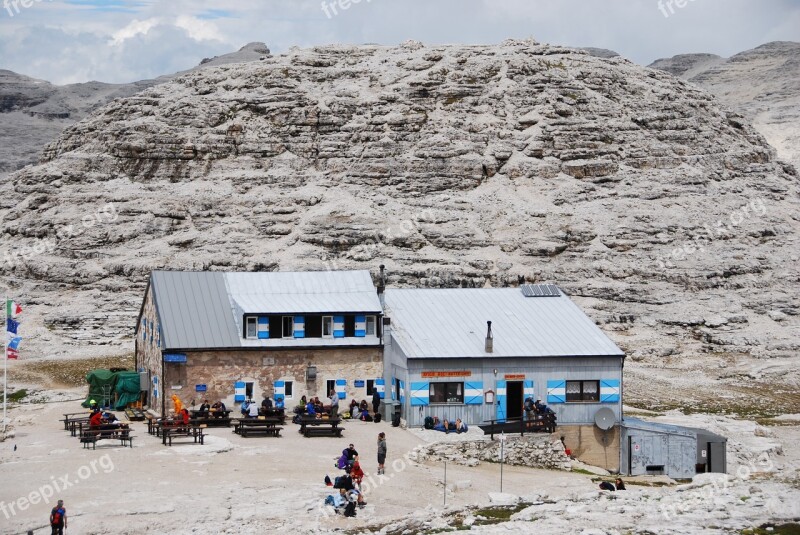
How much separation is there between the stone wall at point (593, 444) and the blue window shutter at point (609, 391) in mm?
1434

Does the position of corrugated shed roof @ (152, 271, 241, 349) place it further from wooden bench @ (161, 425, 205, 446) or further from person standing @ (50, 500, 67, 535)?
person standing @ (50, 500, 67, 535)

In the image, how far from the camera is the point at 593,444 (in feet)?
178

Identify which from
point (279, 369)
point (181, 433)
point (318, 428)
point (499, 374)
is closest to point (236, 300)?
point (279, 369)

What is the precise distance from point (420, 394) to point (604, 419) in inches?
326

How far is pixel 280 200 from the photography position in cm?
12256

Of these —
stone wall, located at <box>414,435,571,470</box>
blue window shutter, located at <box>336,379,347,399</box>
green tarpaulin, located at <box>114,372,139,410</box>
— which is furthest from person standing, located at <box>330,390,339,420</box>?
green tarpaulin, located at <box>114,372,139,410</box>

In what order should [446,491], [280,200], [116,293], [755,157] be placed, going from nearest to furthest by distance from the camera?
1. [446,491]
2. [116,293]
3. [280,200]
4. [755,157]

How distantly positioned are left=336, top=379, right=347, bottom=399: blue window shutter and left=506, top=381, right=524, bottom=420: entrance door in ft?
24.6

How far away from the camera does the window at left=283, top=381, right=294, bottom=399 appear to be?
181 ft

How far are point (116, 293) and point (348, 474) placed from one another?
240 feet

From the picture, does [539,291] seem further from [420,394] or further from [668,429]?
[420,394]

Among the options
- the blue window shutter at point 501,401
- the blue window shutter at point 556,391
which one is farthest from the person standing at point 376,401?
the blue window shutter at point 556,391

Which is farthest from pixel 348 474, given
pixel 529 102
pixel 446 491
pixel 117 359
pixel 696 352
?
pixel 529 102

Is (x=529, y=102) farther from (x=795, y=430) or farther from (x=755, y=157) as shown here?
(x=795, y=430)
